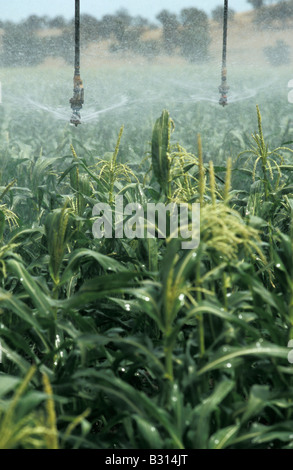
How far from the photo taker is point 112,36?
4660 mm

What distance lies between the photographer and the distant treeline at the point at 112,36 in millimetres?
4430

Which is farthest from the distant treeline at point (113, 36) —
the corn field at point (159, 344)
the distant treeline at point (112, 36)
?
the corn field at point (159, 344)

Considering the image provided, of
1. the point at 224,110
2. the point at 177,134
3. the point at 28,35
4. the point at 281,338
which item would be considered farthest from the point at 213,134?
the point at 281,338

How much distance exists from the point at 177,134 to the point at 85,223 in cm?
307

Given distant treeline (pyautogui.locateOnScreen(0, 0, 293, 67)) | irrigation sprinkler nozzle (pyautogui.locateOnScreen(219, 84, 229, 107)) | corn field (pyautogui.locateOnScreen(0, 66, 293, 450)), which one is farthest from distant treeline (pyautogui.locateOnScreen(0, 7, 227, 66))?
corn field (pyautogui.locateOnScreen(0, 66, 293, 450))

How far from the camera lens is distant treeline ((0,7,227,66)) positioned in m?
4.43

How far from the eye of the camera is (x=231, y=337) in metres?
1.02

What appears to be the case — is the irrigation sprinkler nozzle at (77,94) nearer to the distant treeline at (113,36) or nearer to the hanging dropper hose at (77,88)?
the hanging dropper hose at (77,88)

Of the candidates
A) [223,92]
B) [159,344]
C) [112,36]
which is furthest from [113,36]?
[159,344]

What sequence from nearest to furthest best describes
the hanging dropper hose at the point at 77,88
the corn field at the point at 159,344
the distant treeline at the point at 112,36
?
the corn field at the point at 159,344, the hanging dropper hose at the point at 77,88, the distant treeline at the point at 112,36

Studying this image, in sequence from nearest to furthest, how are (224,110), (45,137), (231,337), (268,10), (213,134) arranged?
(231,337) < (45,137) < (213,134) < (224,110) < (268,10)

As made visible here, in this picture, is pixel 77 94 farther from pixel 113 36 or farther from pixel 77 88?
pixel 113 36

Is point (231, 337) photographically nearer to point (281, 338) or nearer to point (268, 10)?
point (281, 338)
